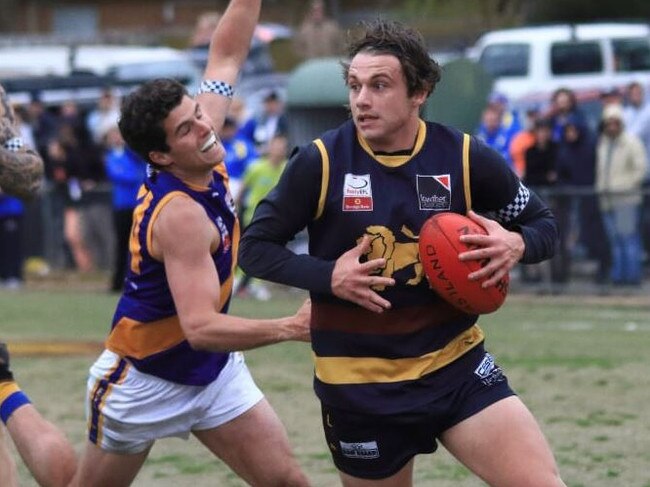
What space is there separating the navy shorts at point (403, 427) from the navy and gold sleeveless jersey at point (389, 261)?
4 cm

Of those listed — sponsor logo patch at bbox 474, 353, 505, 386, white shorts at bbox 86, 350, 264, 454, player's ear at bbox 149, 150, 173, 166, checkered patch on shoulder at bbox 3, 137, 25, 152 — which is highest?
player's ear at bbox 149, 150, 173, 166

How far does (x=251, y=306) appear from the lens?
1622 centimetres

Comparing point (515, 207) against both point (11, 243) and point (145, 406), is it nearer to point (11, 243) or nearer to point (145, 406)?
point (145, 406)

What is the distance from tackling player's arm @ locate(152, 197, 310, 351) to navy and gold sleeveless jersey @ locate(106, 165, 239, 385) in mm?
128

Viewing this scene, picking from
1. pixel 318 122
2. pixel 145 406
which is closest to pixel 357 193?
pixel 145 406

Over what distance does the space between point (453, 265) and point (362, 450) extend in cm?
74

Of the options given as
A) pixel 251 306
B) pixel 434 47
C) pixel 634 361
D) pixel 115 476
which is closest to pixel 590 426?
pixel 634 361

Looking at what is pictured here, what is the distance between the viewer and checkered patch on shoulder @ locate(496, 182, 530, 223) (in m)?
5.81

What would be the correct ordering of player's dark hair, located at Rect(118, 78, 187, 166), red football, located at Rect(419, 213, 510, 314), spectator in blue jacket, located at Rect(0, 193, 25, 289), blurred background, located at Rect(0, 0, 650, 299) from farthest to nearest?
1. spectator in blue jacket, located at Rect(0, 193, 25, 289)
2. blurred background, located at Rect(0, 0, 650, 299)
3. player's dark hair, located at Rect(118, 78, 187, 166)
4. red football, located at Rect(419, 213, 510, 314)

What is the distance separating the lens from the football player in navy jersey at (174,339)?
230 inches

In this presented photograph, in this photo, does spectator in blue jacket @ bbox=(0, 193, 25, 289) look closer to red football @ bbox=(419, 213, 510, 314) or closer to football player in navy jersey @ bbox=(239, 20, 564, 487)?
football player in navy jersey @ bbox=(239, 20, 564, 487)

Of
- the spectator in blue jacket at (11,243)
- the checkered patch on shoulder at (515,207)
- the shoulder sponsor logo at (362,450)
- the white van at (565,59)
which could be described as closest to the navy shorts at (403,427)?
the shoulder sponsor logo at (362,450)

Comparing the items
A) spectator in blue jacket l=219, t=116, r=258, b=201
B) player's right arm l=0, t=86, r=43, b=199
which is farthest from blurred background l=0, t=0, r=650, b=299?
player's right arm l=0, t=86, r=43, b=199

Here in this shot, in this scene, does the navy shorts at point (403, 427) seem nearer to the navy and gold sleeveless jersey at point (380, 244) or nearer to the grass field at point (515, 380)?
the navy and gold sleeveless jersey at point (380, 244)
